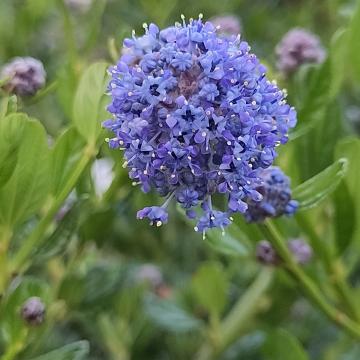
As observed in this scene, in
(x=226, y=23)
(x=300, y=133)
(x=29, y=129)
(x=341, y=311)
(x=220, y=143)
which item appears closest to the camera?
(x=220, y=143)

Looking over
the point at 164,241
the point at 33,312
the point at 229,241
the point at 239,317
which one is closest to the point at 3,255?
the point at 33,312

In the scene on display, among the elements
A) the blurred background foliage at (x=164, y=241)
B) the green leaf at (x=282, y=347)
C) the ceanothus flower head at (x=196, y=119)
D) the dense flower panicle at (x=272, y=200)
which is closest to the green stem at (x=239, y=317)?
the blurred background foliage at (x=164, y=241)

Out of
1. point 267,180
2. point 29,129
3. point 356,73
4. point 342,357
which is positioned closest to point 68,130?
point 29,129

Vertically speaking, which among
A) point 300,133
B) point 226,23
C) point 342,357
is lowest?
point 342,357

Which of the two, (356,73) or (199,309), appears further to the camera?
(199,309)

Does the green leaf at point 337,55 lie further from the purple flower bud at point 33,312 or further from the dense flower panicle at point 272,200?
the purple flower bud at point 33,312

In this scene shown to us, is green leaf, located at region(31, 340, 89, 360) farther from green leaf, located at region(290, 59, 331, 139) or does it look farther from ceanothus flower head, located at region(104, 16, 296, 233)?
green leaf, located at region(290, 59, 331, 139)

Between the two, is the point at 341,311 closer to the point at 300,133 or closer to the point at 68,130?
the point at 300,133

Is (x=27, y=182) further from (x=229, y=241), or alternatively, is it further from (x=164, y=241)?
(x=164, y=241)
